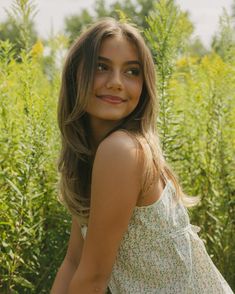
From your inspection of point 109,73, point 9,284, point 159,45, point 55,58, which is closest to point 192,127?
point 159,45

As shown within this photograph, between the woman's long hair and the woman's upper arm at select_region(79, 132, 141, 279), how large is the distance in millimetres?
65

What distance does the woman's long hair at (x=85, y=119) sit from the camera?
1.82 m

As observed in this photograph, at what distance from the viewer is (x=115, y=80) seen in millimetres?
1812

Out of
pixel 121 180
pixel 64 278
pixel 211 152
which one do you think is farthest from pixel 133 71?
pixel 211 152

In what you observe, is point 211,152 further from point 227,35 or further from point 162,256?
point 162,256

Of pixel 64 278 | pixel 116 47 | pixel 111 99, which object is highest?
pixel 116 47

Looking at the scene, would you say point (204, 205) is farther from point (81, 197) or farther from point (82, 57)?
point (82, 57)

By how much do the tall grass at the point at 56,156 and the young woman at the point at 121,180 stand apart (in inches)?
23.3

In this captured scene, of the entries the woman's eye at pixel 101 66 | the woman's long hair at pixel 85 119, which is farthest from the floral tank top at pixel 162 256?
the woman's eye at pixel 101 66

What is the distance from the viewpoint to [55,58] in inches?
146

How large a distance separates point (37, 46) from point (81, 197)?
2.69 meters

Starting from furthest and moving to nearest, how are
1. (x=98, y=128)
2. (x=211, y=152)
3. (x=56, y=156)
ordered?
1. (x=211, y=152)
2. (x=56, y=156)
3. (x=98, y=128)

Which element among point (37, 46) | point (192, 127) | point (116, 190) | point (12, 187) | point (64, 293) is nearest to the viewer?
point (116, 190)

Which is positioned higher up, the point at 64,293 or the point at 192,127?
the point at 192,127
